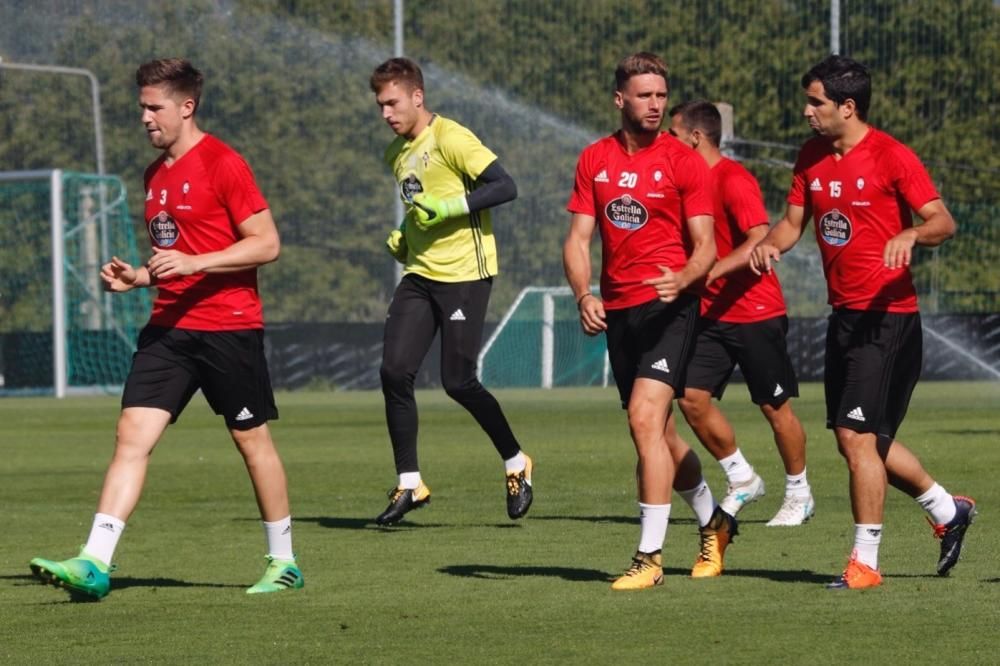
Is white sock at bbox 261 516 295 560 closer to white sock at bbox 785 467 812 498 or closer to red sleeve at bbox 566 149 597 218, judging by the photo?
red sleeve at bbox 566 149 597 218

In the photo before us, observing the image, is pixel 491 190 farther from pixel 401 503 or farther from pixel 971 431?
pixel 971 431

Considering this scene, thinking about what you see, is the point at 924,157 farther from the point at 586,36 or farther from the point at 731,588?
the point at 731,588

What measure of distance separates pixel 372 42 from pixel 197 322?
1361 inches

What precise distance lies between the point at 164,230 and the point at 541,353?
2620 cm

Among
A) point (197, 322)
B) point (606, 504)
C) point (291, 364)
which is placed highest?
point (197, 322)

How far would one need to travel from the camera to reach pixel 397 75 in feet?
38.2

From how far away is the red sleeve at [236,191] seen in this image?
8.56 metres

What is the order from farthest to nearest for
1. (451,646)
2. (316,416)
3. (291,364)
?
(291,364) < (316,416) < (451,646)

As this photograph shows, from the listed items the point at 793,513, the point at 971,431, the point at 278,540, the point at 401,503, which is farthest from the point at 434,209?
the point at 971,431

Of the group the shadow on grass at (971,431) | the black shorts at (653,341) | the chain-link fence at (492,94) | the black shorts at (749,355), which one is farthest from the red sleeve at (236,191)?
the chain-link fence at (492,94)

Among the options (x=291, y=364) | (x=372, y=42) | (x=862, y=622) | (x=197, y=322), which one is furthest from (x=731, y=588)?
(x=372, y=42)

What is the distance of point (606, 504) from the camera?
1267cm

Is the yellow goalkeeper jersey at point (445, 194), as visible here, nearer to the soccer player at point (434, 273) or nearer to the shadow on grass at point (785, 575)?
the soccer player at point (434, 273)

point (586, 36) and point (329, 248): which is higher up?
point (586, 36)
